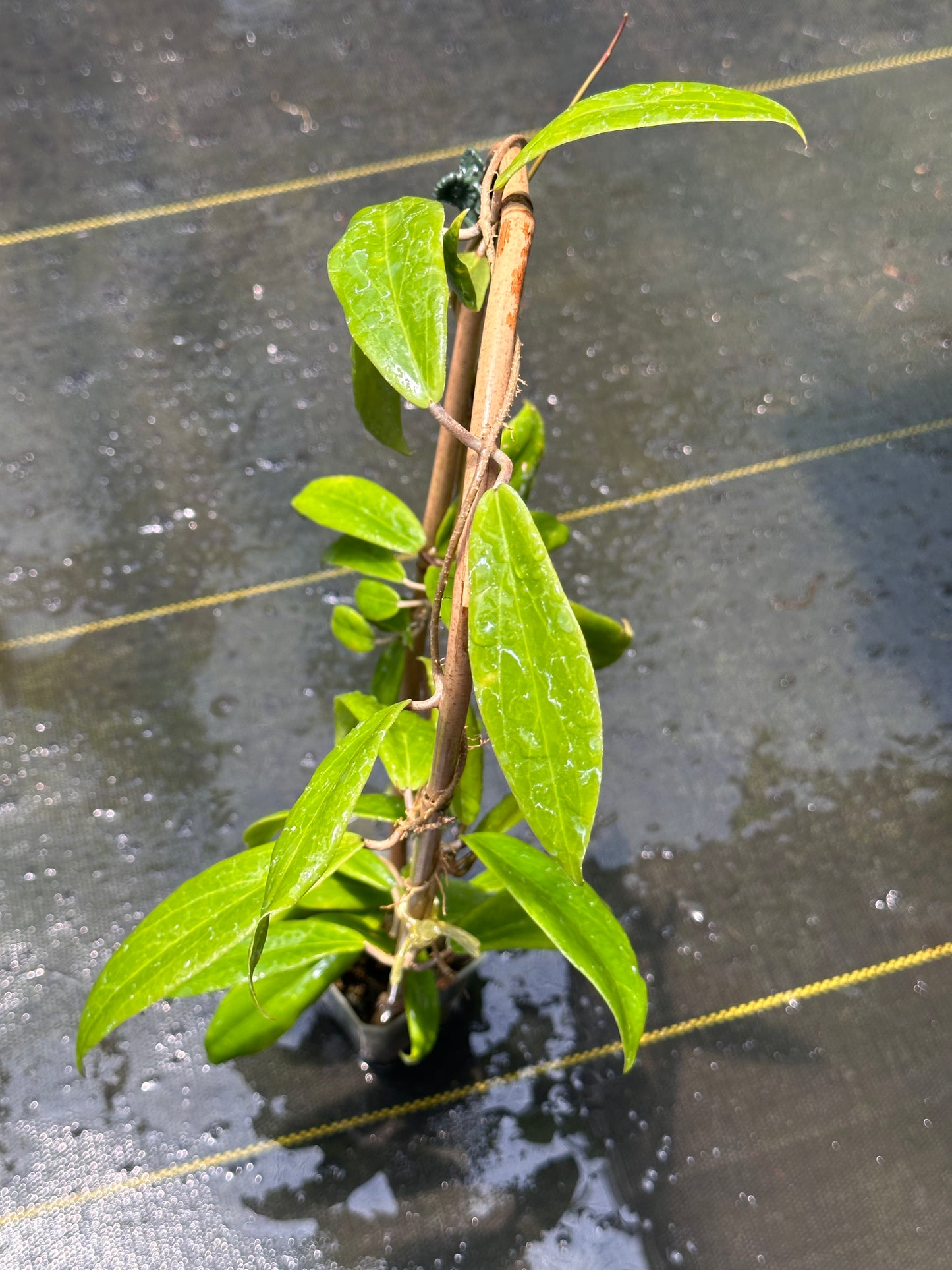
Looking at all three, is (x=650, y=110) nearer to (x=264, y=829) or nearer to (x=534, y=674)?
(x=534, y=674)

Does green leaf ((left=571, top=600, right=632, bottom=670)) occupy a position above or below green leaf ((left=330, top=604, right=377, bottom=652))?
above

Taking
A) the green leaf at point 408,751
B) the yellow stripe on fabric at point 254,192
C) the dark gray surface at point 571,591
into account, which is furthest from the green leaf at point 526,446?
the yellow stripe on fabric at point 254,192

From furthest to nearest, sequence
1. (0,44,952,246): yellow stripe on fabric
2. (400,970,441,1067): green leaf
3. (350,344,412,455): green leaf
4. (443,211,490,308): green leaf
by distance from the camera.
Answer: (0,44,952,246): yellow stripe on fabric
(400,970,441,1067): green leaf
(350,344,412,455): green leaf
(443,211,490,308): green leaf

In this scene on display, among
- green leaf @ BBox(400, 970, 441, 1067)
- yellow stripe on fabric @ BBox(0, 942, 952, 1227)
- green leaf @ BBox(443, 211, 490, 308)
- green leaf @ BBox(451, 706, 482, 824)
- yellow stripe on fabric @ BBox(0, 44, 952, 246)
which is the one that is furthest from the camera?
yellow stripe on fabric @ BBox(0, 44, 952, 246)

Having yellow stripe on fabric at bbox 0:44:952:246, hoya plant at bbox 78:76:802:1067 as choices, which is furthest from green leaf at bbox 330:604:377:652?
yellow stripe on fabric at bbox 0:44:952:246

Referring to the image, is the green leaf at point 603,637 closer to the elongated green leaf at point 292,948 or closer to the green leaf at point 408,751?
the green leaf at point 408,751

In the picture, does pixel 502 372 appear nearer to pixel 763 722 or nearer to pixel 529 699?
Answer: pixel 529 699

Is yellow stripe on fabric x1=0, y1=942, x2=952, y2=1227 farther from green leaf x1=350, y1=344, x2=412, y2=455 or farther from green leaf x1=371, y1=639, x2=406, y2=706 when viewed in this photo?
green leaf x1=350, y1=344, x2=412, y2=455
